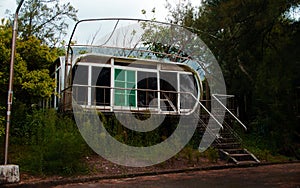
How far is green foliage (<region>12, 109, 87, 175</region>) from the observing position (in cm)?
814

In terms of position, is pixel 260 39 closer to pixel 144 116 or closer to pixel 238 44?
pixel 238 44

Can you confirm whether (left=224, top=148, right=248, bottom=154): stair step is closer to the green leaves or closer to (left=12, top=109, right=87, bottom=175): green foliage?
(left=12, top=109, right=87, bottom=175): green foliage

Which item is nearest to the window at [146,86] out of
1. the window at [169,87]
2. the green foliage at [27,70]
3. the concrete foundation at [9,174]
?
the window at [169,87]

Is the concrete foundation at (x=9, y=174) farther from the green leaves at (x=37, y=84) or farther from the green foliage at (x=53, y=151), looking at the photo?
the green leaves at (x=37, y=84)

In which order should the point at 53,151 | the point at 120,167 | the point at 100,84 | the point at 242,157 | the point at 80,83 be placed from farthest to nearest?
the point at 100,84 < the point at 80,83 < the point at 242,157 < the point at 120,167 < the point at 53,151

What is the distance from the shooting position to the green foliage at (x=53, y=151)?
26.7 feet

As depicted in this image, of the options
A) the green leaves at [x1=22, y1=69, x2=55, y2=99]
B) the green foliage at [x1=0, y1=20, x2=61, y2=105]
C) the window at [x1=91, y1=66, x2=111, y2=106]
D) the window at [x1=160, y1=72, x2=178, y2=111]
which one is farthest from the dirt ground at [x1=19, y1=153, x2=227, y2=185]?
the window at [x1=160, y1=72, x2=178, y2=111]

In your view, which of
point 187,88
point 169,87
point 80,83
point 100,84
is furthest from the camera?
point 187,88

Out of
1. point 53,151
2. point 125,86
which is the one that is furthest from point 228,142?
point 53,151

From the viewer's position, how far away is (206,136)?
11562 millimetres

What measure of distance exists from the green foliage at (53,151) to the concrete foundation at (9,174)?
27.5 inches

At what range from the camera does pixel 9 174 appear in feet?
23.9

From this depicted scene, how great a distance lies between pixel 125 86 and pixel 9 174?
19.9ft

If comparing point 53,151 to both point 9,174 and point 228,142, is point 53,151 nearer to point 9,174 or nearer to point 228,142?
point 9,174
